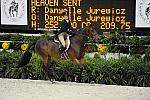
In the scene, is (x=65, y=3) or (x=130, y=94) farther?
(x=65, y=3)

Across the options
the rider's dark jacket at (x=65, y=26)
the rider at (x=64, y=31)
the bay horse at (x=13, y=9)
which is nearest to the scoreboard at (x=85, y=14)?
the bay horse at (x=13, y=9)

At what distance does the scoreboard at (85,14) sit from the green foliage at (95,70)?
13.5ft

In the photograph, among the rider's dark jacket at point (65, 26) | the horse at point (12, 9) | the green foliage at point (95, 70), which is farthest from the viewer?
the horse at point (12, 9)

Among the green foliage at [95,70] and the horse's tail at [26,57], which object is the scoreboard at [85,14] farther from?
the horse's tail at [26,57]

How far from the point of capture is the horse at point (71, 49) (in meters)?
14.6

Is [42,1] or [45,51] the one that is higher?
[42,1]

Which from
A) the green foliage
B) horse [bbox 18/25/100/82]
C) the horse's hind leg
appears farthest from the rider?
the green foliage

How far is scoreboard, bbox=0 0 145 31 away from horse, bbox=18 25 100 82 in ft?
16.0

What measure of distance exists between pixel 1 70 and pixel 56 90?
11.1 ft

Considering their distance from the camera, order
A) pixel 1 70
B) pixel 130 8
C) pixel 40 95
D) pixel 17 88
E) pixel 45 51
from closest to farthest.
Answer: pixel 40 95, pixel 17 88, pixel 45 51, pixel 1 70, pixel 130 8

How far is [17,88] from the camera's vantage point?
1364 cm

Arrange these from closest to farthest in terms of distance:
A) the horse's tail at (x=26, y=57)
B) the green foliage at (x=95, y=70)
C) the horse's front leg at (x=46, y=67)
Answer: the green foliage at (x=95, y=70) < the horse's front leg at (x=46, y=67) < the horse's tail at (x=26, y=57)

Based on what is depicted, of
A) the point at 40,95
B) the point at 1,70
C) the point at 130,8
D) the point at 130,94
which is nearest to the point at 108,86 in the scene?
the point at 130,94

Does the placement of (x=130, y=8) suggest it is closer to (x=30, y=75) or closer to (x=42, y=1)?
(x=42, y=1)
